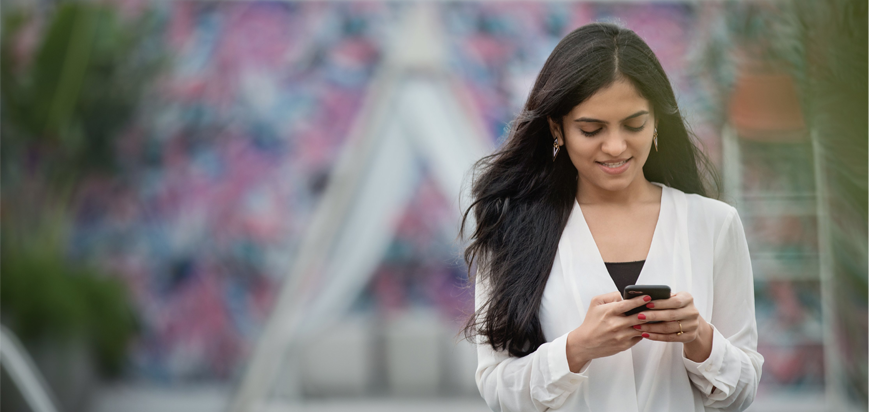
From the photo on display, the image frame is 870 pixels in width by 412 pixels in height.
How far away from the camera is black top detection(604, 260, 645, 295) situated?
1.04 metres

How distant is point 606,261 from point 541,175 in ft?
0.54

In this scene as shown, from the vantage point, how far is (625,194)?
1104 mm

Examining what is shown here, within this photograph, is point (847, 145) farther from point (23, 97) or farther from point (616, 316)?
point (23, 97)

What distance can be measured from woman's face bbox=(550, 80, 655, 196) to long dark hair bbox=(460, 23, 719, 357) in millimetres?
14

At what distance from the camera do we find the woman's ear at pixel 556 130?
1066 mm

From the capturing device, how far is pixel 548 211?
111 cm

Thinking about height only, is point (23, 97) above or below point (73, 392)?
above

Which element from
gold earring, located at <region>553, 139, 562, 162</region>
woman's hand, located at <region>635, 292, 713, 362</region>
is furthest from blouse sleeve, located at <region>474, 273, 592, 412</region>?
gold earring, located at <region>553, 139, 562, 162</region>

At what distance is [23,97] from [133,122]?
2.23 ft

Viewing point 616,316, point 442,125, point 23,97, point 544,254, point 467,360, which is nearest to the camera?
point 616,316

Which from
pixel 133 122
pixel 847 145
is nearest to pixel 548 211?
pixel 847 145

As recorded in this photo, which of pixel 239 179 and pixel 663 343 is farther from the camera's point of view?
pixel 239 179

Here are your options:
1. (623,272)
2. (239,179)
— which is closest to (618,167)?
(623,272)

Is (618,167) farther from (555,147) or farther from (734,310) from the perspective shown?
(734,310)
